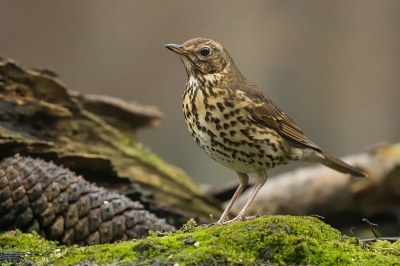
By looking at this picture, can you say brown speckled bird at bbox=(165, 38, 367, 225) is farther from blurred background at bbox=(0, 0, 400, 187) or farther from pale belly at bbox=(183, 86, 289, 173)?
blurred background at bbox=(0, 0, 400, 187)

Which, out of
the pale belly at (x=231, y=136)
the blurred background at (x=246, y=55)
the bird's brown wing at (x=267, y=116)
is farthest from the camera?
the blurred background at (x=246, y=55)

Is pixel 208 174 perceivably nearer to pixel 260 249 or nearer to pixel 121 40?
pixel 121 40

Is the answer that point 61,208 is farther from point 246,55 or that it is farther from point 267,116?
point 246,55

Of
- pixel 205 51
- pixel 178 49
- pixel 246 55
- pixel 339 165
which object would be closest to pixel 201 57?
pixel 205 51

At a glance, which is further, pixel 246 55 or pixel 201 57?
pixel 246 55

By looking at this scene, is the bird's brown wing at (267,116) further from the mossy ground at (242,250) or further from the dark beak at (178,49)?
the mossy ground at (242,250)

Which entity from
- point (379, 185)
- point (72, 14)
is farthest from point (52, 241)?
point (72, 14)

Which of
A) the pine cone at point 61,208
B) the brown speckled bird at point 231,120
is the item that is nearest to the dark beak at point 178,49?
the brown speckled bird at point 231,120
